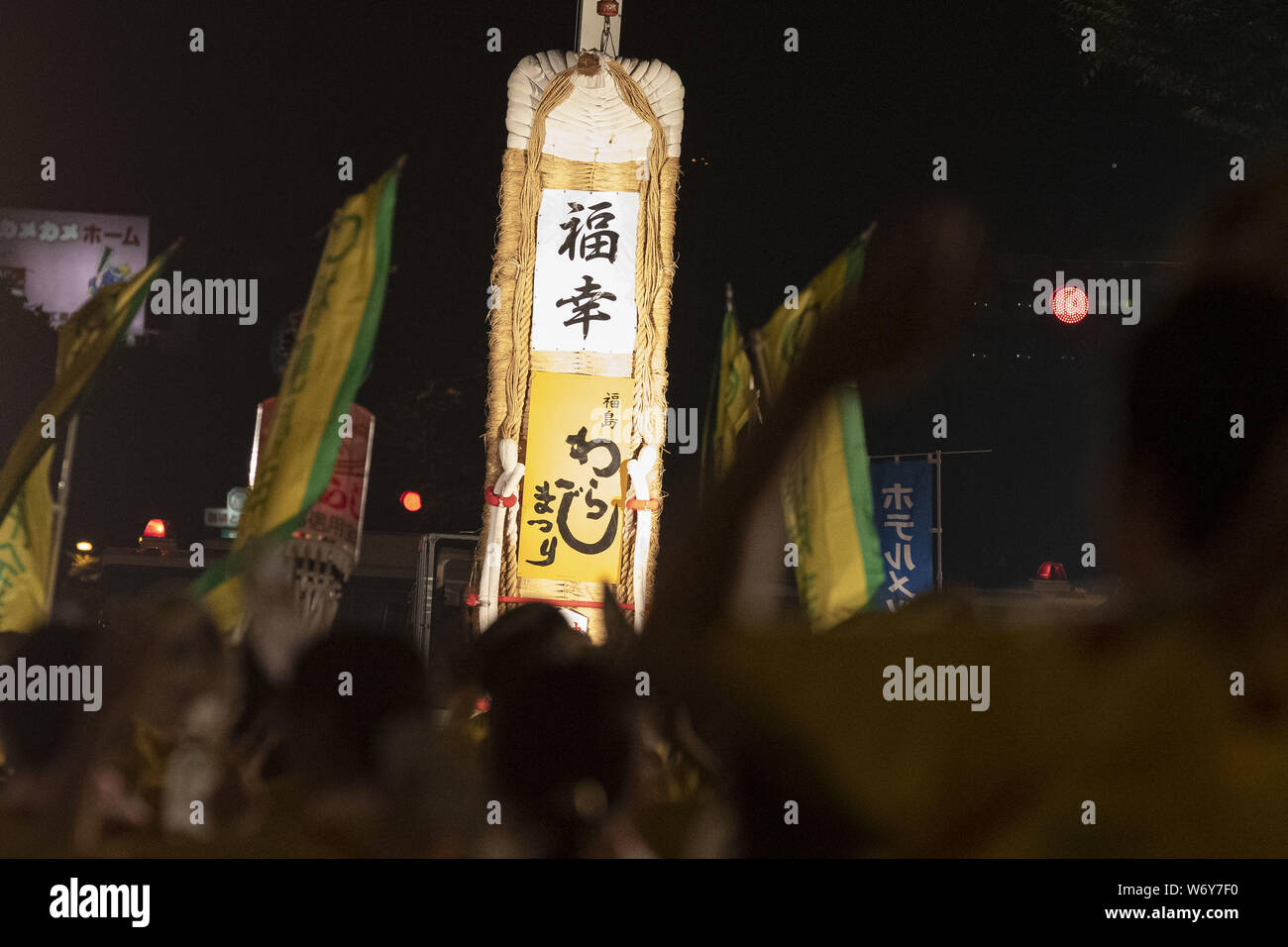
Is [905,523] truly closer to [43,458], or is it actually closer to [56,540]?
[56,540]

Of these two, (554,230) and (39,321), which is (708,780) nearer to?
(554,230)

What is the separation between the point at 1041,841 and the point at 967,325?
1.27ft

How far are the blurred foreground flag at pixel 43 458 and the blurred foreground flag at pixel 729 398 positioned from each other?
7.51ft

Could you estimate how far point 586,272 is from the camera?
4.25 m

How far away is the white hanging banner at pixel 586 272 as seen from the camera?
4.22 meters

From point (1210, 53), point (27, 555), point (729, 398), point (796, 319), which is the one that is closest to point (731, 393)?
point (729, 398)

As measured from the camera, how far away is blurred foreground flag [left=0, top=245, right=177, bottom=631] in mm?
2562

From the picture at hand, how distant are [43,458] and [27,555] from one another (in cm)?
31

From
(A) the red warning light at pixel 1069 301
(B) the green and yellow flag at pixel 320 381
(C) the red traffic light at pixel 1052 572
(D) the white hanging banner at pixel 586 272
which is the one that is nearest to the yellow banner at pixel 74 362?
(B) the green and yellow flag at pixel 320 381

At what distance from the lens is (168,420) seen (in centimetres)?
1917

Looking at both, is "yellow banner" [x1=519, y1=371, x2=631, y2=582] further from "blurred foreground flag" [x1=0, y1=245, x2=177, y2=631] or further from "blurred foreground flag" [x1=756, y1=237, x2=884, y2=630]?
"blurred foreground flag" [x1=0, y1=245, x2=177, y2=631]

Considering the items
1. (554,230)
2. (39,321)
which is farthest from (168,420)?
(554,230)

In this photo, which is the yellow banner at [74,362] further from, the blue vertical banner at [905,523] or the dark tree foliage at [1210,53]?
the blue vertical banner at [905,523]
